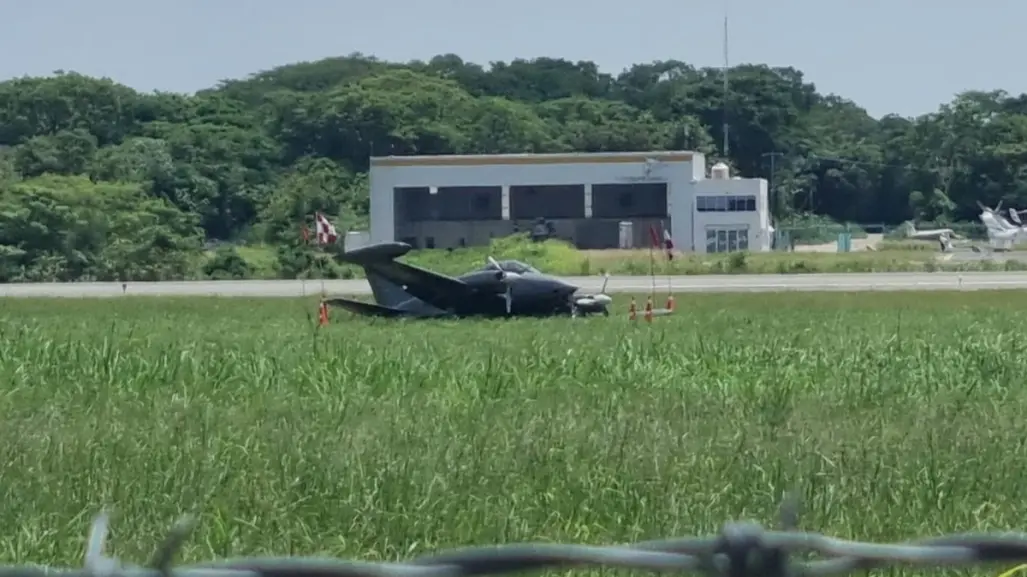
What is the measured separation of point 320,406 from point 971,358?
6369 millimetres

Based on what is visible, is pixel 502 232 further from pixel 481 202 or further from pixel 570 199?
pixel 570 199

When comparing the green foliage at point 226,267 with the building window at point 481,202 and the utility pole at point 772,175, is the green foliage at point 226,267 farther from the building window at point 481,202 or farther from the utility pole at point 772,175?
the utility pole at point 772,175

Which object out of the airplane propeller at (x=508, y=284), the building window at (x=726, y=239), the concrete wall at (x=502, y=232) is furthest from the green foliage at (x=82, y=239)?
the airplane propeller at (x=508, y=284)

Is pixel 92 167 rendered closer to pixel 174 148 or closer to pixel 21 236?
pixel 174 148

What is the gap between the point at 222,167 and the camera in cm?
7988

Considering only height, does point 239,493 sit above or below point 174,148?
below

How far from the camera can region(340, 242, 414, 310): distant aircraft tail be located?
25.5 metres

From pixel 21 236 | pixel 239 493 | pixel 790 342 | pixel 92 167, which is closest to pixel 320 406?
pixel 239 493

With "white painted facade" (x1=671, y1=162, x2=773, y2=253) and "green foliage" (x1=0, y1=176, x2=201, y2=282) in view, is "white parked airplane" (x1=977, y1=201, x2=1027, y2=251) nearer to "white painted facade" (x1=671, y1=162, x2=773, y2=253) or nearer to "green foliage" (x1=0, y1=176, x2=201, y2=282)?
"white painted facade" (x1=671, y1=162, x2=773, y2=253)

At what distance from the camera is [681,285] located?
38562mm

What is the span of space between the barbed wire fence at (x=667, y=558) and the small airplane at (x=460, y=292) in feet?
75.7

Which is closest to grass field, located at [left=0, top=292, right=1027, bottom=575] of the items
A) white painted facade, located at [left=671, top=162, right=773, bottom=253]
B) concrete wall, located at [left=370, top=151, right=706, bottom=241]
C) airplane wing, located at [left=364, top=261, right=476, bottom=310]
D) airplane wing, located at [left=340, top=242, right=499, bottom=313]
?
airplane wing, located at [left=340, top=242, right=499, bottom=313]

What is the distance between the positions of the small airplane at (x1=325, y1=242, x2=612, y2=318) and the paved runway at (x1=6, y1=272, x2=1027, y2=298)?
8.56 m

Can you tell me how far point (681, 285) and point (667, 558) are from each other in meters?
36.7
